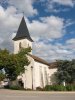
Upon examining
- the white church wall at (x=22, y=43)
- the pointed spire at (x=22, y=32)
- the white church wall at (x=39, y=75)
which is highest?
the pointed spire at (x=22, y=32)

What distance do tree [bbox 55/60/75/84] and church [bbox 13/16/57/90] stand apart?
15.4 feet

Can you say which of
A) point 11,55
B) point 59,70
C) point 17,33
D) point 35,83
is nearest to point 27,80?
point 35,83

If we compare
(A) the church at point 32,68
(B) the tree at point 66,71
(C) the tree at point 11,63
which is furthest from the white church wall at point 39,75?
(C) the tree at point 11,63

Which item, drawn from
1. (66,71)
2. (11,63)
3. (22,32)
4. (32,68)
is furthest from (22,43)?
(11,63)

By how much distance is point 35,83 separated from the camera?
176 feet

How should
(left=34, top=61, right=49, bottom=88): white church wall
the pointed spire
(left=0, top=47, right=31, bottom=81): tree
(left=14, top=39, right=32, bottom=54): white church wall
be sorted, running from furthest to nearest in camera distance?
1. the pointed spire
2. (left=14, top=39, right=32, bottom=54): white church wall
3. (left=34, top=61, right=49, bottom=88): white church wall
4. (left=0, top=47, right=31, bottom=81): tree

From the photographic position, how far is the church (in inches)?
2124

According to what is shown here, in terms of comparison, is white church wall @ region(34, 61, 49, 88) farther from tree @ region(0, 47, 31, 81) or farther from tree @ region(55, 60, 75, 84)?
tree @ region(0, 47, 31, 81)

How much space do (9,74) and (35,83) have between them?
9.82 metres

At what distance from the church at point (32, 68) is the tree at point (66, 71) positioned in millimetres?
4698

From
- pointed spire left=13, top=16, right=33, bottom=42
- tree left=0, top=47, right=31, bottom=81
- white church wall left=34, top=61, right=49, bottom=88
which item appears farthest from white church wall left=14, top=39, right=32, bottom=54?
tree left=0, top=47, right=31, bottom=81

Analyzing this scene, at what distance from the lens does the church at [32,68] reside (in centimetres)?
5394

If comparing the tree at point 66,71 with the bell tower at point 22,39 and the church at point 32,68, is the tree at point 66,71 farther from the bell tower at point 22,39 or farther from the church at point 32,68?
the bell tower at point 22,39

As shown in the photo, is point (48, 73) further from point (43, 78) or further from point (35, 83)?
point (35, 83)
